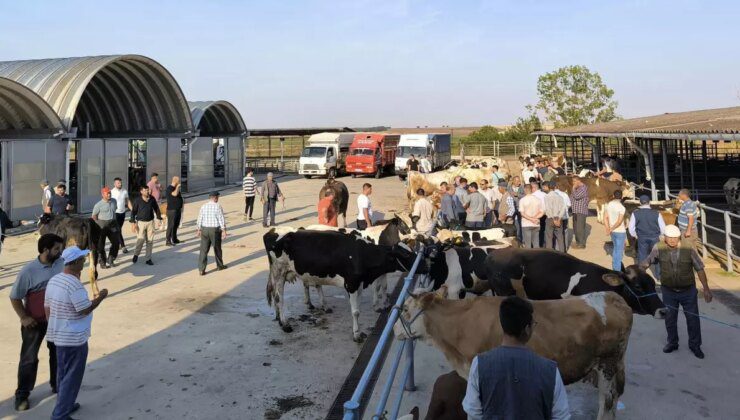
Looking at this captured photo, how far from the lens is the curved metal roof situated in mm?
18125

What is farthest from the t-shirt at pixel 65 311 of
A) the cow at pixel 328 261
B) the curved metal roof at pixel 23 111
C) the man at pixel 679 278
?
the curved metal roof at pixel 23 111

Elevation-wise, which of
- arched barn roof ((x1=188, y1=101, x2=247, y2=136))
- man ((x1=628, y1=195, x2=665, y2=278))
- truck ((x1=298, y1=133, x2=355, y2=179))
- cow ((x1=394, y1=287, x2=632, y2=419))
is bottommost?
cow ((x1=394, y1=287, x2=632, y2=419))

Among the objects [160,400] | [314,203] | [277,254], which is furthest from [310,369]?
[314,203]

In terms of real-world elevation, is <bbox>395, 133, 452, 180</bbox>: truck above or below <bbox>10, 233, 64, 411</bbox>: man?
above

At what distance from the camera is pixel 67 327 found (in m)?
5.10

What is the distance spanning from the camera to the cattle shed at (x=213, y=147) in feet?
92.9

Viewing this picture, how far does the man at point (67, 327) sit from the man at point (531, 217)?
8458 millimetres

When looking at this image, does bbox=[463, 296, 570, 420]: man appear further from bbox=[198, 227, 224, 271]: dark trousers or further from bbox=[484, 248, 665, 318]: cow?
bbox=[198, 227, 224, 271]: dark trousers

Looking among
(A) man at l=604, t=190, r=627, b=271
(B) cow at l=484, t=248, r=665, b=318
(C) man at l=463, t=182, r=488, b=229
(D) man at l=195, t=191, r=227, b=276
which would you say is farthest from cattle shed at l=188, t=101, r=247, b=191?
(B) cow at l=484, t=248, r=665, b=318

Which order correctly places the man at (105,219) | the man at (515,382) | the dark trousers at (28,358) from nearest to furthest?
the man at (515,382) < the dark trousers at (28,358) < the man at (105,219)

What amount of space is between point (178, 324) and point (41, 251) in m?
3.06

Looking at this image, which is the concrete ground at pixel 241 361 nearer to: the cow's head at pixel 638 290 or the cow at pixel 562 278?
the cow's head at pixel 638 290

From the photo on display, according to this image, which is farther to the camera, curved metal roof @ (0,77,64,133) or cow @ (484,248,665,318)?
curved metal roof @ (0,77,64,133)

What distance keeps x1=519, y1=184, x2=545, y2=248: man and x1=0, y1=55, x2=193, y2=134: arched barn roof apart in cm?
1799
